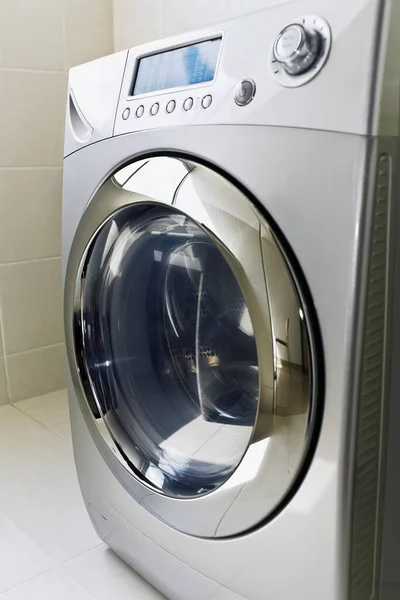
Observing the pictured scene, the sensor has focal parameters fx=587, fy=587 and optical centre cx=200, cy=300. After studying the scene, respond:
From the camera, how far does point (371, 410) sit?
24.0 inches

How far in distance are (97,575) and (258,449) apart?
0.52 m

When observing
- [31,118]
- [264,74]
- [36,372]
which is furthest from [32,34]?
[264,74]

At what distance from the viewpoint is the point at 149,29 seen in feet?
5.07

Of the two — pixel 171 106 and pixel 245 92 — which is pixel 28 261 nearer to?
pixel 171 106

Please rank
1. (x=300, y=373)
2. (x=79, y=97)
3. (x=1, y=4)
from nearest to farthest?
(x=300, y=373)
(x=79, y=97)
(x=1, y=4)

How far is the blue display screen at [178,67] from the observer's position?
685mm

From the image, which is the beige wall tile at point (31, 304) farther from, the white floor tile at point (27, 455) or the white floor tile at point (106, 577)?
the white floor tile at point (106, 577)

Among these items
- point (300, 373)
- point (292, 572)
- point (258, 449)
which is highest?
point (300, 373)

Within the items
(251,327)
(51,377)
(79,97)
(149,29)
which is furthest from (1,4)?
(251,327)

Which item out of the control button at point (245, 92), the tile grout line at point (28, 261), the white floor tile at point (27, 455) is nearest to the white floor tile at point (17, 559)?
the white floor tile at point (27, 455)

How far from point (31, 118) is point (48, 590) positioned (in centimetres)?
117

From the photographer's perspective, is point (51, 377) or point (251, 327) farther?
point (51, 377)

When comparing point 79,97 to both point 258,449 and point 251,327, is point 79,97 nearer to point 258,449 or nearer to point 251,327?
point 251,327

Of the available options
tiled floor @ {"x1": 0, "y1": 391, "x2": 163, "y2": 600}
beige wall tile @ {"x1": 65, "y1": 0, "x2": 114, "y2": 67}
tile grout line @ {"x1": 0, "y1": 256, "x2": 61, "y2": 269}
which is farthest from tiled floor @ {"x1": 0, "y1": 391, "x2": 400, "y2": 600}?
beige wall tile @ {"x1": 65, "y1": 0, "x2": 114, "y2": 67}
